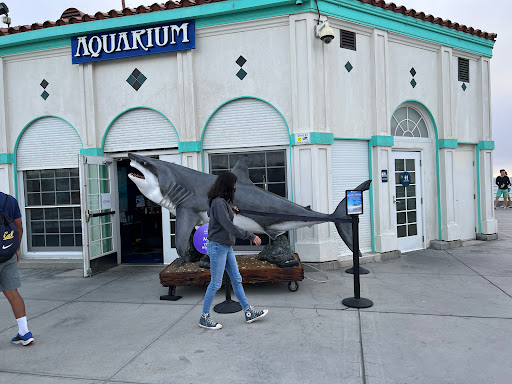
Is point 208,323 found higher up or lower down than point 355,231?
lower down

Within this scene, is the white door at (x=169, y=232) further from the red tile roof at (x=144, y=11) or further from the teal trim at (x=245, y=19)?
the red tile roof at (x=144, y=11)

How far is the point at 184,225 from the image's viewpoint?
19.8 ft

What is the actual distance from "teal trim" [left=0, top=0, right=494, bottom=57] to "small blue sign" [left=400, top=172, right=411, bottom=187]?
2.93 m

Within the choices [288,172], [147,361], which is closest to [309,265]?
[288,172]

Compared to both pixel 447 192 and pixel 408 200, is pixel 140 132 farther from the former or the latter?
pixel 447 192

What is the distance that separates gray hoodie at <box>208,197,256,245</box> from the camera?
445 cm

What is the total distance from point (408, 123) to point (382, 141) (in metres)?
1.25

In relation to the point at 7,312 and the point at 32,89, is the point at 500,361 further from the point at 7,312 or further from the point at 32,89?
the point at 32,89

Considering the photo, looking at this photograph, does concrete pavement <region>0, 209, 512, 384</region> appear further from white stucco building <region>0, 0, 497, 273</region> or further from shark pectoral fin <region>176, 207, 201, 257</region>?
white stucco building <region>0, 0, 497, 273</region>

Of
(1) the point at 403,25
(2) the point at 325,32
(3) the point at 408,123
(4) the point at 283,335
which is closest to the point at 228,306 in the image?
(4) the point at 283,335

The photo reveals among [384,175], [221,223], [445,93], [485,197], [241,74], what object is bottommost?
[485,197]

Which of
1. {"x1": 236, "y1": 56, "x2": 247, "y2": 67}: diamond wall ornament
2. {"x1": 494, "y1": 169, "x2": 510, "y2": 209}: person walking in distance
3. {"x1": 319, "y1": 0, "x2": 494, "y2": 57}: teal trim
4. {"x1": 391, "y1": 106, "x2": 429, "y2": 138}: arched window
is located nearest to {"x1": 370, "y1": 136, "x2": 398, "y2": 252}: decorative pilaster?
{"x1": 391, "y1": 106, "x2": 429, "y2": 138}: arched window

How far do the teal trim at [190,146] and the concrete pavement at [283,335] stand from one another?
8.41 feet

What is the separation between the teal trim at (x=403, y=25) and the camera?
7.63m
